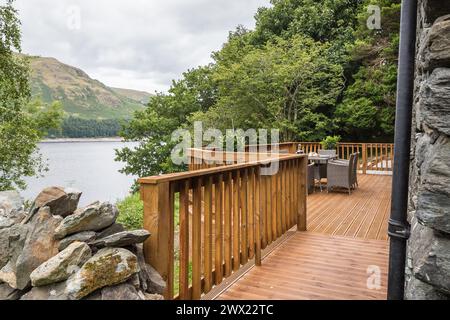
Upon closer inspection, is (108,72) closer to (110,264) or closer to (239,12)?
(239,12)

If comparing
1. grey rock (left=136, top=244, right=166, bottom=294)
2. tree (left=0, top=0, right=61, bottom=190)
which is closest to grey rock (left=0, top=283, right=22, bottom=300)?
grey rock (left=136, top=244, right=166, bottom=294)

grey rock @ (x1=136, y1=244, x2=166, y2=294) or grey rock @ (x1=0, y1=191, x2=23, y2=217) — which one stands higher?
grey rock @ (x1=0, y1=191, x2=23, y2=217)

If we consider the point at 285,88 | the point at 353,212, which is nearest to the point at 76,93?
the point at 285,88

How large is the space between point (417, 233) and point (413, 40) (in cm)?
106

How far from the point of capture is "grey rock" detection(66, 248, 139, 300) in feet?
5.01

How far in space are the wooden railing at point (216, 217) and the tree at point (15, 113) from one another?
871cm

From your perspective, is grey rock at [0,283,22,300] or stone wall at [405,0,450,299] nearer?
stone wall at [405,0,450,299]

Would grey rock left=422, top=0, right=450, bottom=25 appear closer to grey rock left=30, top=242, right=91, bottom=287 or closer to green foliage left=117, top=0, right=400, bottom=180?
grey rock left=30, top=242, right=91, bottom=287

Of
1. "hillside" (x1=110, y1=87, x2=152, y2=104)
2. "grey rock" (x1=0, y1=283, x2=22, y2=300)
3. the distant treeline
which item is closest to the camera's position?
"grey rock" (x1=0, y1=283, x2=22, y2=300)

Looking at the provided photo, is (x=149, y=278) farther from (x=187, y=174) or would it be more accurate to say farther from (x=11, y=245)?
(x=11, y=245)

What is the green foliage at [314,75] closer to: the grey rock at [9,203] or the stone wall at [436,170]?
the grey rock at [9,203]

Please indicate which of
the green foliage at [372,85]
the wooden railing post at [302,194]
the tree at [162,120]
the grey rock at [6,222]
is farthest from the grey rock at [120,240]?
the tree at [162,120]

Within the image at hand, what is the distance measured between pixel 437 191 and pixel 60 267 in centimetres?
175

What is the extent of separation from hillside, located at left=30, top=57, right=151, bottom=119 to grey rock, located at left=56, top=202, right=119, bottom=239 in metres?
25.9
